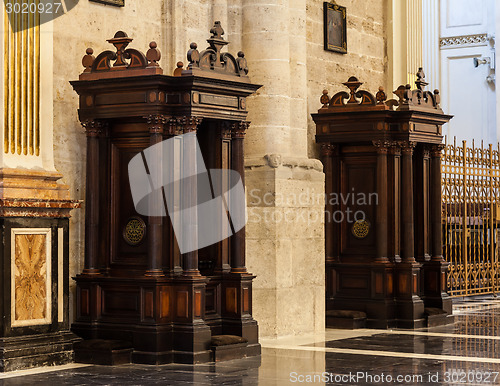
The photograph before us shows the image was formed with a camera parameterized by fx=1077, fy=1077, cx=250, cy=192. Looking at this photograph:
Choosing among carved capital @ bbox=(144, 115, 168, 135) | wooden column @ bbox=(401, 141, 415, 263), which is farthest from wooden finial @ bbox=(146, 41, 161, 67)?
wooden column @ bbox=(401, 141, 415, 263)

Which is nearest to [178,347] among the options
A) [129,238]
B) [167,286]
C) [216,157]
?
[167,286]

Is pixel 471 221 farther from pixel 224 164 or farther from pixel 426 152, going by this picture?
pixel 224 164

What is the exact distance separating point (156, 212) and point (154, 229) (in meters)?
0.16

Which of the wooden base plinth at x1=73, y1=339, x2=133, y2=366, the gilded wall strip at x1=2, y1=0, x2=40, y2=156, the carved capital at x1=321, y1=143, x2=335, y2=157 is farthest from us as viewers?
the carved capital at x1=321, y1=143, x2=335, y2=157

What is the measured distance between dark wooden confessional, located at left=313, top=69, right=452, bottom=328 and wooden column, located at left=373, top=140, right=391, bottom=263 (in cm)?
1

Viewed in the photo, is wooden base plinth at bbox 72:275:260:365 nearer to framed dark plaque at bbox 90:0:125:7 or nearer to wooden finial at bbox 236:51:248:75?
wooden finial at bbox 236:51:248:75

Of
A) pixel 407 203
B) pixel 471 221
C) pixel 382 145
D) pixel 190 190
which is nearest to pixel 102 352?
pixel 190 190

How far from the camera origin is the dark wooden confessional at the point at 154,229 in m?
9.95

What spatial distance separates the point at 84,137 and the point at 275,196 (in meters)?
2.31

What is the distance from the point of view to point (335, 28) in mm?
14273

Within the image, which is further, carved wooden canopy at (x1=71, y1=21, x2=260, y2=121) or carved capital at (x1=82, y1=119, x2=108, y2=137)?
carved capital at (x1=82, y1=119, x2=108, y2=137)

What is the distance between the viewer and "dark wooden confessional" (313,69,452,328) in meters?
13.4

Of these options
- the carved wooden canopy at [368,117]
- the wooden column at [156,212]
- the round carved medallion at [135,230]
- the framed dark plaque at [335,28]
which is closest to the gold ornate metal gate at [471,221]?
the carved wooden canopy at [368,117]

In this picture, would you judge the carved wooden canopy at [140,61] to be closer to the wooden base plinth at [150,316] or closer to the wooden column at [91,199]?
the wooden column at [91,199]
